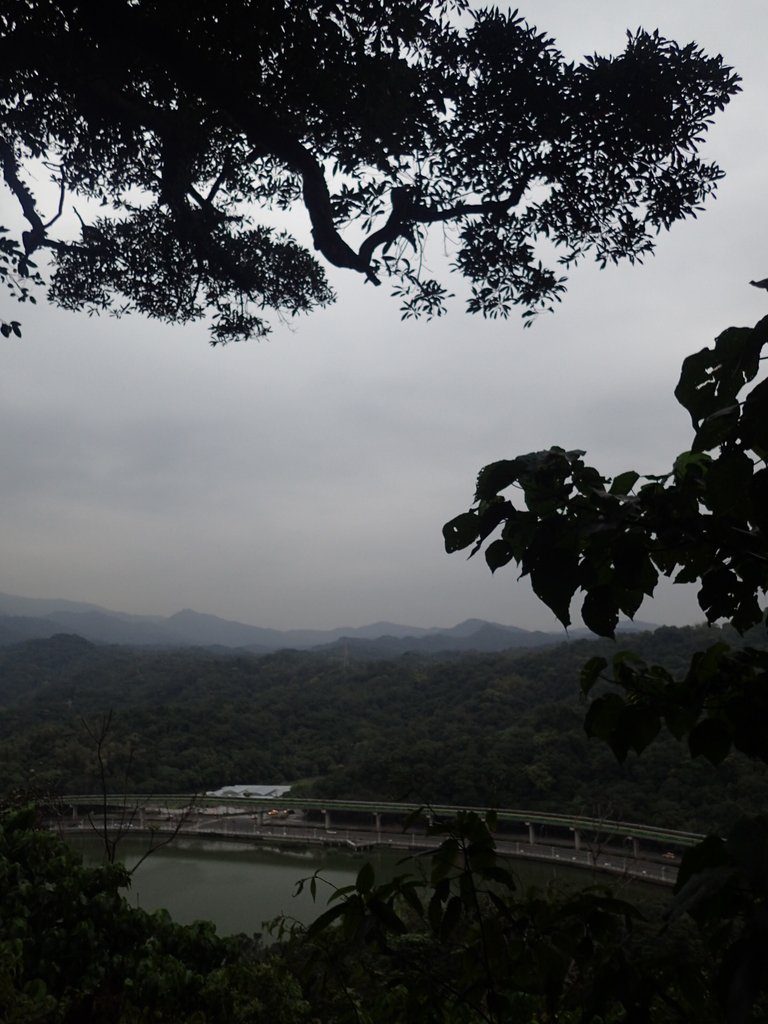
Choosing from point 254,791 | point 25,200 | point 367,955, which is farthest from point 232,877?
point 25,200

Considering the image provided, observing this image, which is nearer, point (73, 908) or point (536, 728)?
point (73, 908)

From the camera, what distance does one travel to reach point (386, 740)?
15539mm

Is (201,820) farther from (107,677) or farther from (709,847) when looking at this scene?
(107,677)

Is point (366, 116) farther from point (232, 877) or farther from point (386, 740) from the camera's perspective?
point (386, 740)

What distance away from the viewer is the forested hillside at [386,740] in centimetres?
935

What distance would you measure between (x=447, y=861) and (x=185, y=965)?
1666 millimetres

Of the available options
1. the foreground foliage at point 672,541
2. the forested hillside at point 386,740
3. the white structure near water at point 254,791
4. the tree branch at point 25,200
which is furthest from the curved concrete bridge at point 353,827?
the foreground foliage at point 672,541

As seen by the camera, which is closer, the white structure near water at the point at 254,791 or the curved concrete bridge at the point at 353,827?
the curved concrete bridge at the point at 353,827

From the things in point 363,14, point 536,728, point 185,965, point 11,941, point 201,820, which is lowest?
point 201,820

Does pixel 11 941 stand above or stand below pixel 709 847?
below

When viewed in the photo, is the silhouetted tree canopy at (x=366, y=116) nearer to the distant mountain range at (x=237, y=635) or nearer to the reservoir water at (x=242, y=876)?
the reservoir water at (x=242, y=876)

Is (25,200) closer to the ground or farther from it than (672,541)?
farther from it

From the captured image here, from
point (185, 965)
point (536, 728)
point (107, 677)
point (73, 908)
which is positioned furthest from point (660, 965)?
point (107, 677)

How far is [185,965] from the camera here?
6.15 ft
